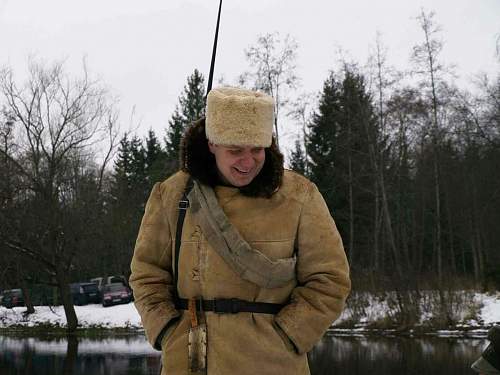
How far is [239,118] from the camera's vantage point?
282cm

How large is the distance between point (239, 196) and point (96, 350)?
17.0 metres

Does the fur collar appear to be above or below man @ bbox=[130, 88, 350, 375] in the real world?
above

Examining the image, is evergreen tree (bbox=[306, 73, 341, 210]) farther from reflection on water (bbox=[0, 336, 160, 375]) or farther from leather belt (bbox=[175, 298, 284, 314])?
leather belt (bbox=[175, 298, 284, 314])

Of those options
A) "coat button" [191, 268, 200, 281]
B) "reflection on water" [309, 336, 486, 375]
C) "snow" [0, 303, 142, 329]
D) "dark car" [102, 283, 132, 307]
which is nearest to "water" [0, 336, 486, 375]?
"reflection on water" [309, 336, 486, 375]

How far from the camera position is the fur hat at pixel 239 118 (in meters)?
2.81

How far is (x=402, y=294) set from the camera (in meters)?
23.6

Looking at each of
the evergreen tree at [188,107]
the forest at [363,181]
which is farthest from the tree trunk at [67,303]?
the evergreen tree at [188,107]

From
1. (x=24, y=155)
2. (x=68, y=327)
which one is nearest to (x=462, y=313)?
(x=68, y=327)

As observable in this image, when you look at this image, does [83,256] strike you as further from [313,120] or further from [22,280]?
[313,120]

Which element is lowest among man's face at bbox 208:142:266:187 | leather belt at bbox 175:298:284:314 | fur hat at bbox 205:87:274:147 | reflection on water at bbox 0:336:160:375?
reflection on water at bbox 0:336:160:375

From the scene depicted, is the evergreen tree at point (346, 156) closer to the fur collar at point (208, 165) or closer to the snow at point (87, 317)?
the snow at point (87, 317)

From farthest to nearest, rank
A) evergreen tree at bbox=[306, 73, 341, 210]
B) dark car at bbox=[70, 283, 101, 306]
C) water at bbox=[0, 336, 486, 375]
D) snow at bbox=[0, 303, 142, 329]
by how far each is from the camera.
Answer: evergreen tree at bbox=[306, 73, 341, 210], dark car at bbox=[70, 283, 101, 306], snow at bbox=[0, 303, 142, 329], water at bbox=[0, 336, 486, 375]

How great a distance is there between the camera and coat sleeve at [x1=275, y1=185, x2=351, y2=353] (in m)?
2.71

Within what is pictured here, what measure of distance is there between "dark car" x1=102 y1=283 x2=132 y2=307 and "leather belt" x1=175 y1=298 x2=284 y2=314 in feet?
101
